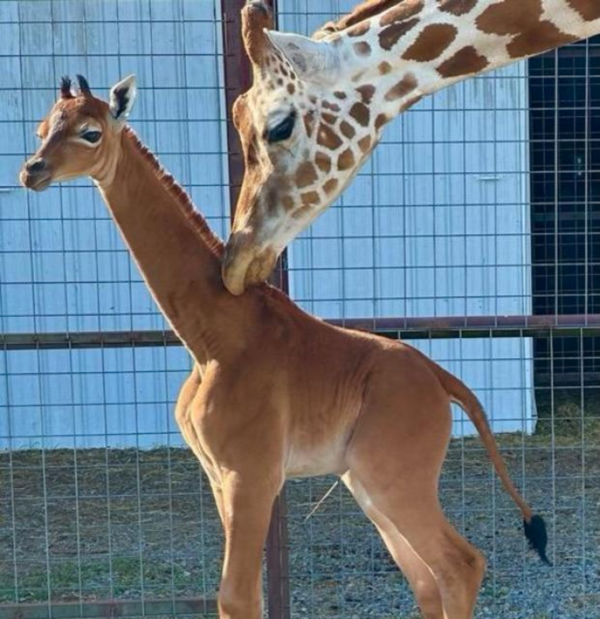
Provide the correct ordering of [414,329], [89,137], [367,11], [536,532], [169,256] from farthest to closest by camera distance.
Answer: [414,329] < [536,532] < [169,256] < [89,137] < [367,11]

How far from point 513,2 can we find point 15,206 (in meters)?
6.03

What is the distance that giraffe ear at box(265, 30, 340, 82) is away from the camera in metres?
2.86

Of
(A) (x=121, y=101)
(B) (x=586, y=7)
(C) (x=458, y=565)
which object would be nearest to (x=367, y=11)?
(B) (x=586, y=7)

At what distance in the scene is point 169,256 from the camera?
12.6 ft

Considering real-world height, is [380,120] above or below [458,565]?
above

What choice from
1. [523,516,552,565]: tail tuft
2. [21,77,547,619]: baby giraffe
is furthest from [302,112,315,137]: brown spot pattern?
[523,516,552,565]: tail tuft

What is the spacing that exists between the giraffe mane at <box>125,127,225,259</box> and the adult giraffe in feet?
2.58

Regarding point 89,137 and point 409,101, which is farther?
point 89,137

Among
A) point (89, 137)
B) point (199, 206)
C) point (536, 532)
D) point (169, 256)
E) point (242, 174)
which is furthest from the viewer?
point (199, 206)

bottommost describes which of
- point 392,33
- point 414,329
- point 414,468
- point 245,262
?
point 414,468

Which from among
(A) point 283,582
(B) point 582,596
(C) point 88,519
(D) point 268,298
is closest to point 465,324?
(D) point 268,298

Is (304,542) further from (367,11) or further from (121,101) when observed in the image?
(367,11)

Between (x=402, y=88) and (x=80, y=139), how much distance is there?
4.03ft

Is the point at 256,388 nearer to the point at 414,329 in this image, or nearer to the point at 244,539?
the point at 244,539
